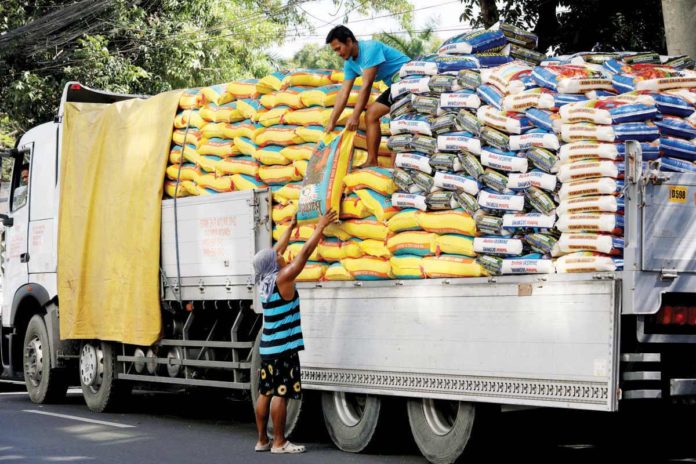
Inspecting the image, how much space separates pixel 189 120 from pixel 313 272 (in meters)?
2.78

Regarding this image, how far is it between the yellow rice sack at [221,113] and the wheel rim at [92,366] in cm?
303

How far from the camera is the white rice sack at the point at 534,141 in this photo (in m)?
7.65

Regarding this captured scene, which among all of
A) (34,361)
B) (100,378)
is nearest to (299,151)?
(100,378)

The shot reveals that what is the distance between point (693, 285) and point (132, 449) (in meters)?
4.81

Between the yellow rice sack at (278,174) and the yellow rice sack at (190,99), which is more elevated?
the yellow rice sack at (190,99)

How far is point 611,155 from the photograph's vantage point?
7301mm

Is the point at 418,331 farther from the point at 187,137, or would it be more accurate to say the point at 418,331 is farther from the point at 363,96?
the point at 187,137

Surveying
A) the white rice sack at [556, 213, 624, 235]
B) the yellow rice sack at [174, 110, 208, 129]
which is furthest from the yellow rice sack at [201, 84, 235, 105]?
the white rice sack at [556, 213, 624, 235]

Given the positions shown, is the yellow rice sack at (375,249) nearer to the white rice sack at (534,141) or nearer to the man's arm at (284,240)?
the man's arm at (284,240)

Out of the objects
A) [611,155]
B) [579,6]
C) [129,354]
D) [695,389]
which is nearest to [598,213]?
[611,155]

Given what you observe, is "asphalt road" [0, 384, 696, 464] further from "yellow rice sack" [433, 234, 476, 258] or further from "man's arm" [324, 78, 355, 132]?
"man's arm" [324, 78, 355, 132]

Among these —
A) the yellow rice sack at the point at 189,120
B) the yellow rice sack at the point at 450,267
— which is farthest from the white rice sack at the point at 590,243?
the yellow rice sack at the point at 189,120

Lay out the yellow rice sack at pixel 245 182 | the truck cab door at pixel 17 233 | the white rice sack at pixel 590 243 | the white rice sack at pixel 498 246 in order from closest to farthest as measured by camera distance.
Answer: the white rice sack at pixel 590 243 < the white rice sack at pixel 498 246 < the yellow rice sack at pixel 245 182 < the truck cab door at pixel 17 233

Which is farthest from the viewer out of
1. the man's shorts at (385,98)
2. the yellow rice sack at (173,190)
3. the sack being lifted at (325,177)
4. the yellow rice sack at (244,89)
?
the yellow rice sack at (173,190)
